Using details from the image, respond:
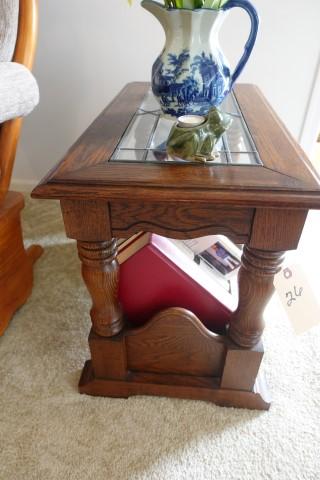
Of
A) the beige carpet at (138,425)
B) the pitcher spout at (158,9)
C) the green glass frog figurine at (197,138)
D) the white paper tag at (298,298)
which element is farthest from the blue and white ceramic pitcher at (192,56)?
the beige carpet at (138,425)

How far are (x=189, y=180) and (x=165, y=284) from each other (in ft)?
0.85

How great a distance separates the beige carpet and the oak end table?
0.04 m

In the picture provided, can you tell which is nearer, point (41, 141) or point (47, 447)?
point (47, 447)

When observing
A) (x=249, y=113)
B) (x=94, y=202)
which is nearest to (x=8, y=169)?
(x=94, y=202)

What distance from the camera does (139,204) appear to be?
490 millimetres

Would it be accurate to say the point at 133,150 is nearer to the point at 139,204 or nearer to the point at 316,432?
the point at 139,204

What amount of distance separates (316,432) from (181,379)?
0.93ft

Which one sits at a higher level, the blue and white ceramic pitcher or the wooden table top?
the blue and white ceramic pitcher

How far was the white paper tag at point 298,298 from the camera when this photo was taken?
609 mm

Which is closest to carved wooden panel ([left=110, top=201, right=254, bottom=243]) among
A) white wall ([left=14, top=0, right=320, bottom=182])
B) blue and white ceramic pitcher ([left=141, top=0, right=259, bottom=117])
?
blue and white ceramic pitcher ([left=141, top=0, right=259, bottom=117])

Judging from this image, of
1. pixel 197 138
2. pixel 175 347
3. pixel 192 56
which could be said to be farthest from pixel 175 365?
pixel 192 56

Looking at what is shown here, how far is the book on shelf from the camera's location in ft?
2.11

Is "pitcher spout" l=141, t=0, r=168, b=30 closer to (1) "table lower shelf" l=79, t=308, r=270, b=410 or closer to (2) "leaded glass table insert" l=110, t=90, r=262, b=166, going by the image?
(2) "leaded glass table insert" l=110, t=90, r=262, b=166

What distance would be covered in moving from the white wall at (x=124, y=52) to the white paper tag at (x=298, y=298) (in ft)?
2.65
